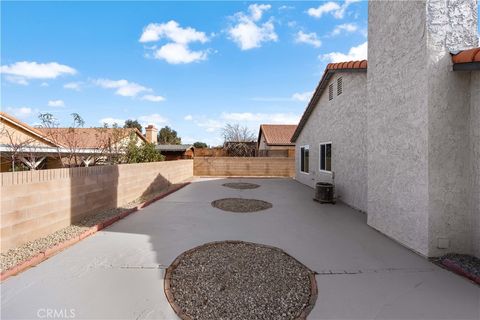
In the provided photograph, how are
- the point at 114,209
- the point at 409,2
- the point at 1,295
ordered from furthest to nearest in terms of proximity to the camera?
the point at 114,209
the point at 409,2
the point at 1,295

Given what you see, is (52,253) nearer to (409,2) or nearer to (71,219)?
(71,219)

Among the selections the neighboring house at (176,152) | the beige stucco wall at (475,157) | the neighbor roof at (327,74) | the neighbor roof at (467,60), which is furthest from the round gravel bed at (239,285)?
the neighboring house at (176,152)

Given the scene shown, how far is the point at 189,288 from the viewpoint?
10.2ft

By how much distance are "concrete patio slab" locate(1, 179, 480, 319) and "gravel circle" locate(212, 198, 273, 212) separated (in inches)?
56.0

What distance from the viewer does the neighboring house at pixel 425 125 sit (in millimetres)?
3932

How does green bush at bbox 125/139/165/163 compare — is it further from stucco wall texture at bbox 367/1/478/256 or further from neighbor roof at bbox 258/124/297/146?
neighbor roof at bbox 258/124/297/146

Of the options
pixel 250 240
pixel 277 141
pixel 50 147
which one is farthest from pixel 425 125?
pixel 277 141

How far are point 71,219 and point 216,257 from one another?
12.7ft

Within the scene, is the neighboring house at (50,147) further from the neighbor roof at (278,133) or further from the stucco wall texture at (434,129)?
the neighbor roof at (278,133)

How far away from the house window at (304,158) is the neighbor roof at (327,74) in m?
1.40

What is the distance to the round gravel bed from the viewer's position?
269 cm

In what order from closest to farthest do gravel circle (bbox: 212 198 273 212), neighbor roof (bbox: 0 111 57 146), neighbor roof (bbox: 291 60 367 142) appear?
neighbor roof (bbox: 291 60 367 142) < gravel circle (bbox: 212 198 273 212) < neighbor roof (bbox: 0 111 57 146)

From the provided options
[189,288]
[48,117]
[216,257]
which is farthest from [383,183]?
[48,117]

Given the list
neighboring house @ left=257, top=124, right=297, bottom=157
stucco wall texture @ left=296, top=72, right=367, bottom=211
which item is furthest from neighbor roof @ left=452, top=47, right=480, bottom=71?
neighboring house @ left=257, top=124, right=297, bottom=157
